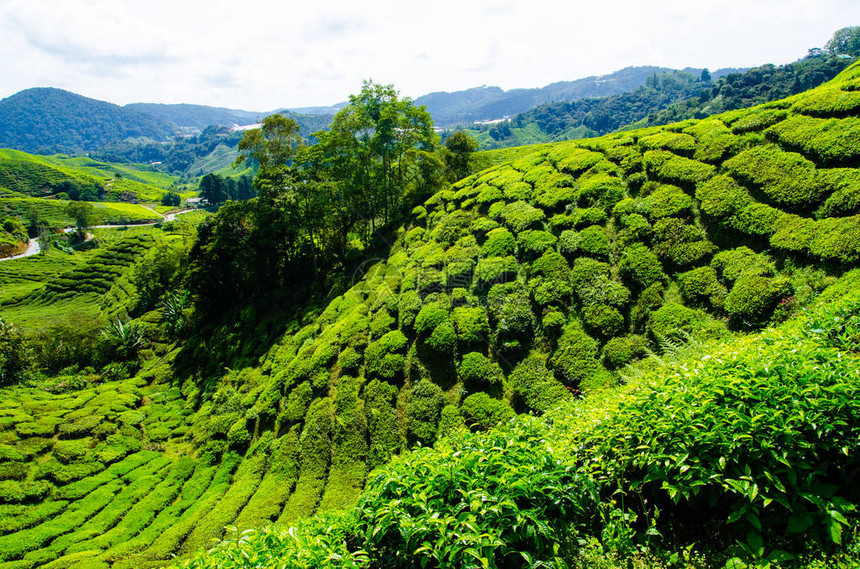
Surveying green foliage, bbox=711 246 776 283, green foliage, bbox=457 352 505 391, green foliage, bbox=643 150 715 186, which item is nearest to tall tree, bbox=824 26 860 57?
green foliage, bbox=643 150 715 186

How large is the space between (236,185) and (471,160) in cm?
13764

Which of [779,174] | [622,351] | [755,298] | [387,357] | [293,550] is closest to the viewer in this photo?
[293,550]

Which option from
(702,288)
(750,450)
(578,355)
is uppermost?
(750,450)

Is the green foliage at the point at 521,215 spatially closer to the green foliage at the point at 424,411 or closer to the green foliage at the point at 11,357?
the green foliage at the point at 424,411

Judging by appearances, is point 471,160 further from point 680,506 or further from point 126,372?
point 126,372

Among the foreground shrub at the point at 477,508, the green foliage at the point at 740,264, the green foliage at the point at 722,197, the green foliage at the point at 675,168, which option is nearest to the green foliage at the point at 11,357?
the foreground shrub at the point at 477,508

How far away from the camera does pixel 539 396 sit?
11469mm

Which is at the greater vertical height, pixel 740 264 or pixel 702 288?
pixel 740 264

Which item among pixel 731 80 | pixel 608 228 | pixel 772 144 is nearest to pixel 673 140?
pixel 772 144

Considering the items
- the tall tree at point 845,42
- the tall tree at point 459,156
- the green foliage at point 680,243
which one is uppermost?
the tall tree at point 845,42

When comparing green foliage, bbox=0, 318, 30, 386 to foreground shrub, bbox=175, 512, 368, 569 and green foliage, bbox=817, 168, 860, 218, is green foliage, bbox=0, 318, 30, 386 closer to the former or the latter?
foreground shrub, bbox=175, 512, 368, 569

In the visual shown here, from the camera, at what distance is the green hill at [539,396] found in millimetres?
3781

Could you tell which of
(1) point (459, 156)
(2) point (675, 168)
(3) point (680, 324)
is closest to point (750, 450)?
(3) point (680, 324)

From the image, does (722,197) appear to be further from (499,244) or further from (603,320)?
(499,244)
